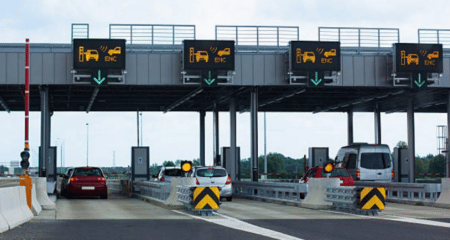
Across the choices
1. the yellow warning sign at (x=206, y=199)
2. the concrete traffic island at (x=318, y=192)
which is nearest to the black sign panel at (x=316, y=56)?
the concrete traffic island at (x=318, y=192)

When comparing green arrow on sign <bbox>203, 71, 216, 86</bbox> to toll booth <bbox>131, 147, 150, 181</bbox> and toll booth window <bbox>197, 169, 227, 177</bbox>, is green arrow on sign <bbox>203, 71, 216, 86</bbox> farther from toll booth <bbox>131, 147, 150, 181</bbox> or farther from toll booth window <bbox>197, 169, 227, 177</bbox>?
toll booth <bbox>131, 147, 150, 181</bbox>

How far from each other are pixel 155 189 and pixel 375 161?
10.4m

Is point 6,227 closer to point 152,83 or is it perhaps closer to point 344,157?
point 152,83

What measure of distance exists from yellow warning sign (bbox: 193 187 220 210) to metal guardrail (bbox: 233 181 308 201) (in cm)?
605

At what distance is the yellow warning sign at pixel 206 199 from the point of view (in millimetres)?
19016

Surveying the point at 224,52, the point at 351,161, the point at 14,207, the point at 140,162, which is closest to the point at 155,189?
the point at 224,52

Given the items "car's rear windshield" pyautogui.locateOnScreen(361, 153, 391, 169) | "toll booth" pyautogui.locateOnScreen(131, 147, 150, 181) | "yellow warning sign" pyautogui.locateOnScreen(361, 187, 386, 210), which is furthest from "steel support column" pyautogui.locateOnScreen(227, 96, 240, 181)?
"yellow warning sign" pyautogui.locateOnScreen(361, 187, 386, 210)

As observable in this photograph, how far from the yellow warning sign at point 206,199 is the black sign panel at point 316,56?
15.9 meters

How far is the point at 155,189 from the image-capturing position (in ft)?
93.6

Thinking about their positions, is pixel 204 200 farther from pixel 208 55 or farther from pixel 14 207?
pixel 208 55

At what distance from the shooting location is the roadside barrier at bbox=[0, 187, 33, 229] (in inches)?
587

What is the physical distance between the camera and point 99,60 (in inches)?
1289

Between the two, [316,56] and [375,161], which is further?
[316,56]

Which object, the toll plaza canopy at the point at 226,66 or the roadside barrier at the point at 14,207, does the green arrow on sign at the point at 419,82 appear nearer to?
the toll plaza canopy at the point at 226,66
